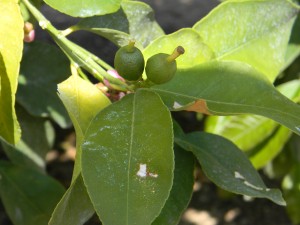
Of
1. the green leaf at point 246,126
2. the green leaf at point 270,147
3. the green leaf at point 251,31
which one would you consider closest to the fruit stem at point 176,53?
the green leaf at point 251,31

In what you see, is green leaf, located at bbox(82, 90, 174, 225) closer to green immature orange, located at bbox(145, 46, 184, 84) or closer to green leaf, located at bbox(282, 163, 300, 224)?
green immature orange, located at bbox(145, 46, 184, 84)

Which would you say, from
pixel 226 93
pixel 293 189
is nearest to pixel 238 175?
pixel 226 93

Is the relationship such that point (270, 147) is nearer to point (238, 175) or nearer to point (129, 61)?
point (238, 175)

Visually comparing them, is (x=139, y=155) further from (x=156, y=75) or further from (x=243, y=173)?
(x=243, y=173)

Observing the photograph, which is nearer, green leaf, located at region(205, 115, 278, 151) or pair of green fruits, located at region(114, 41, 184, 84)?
pair of green fruits, located at region(114, 41, 184, 84)

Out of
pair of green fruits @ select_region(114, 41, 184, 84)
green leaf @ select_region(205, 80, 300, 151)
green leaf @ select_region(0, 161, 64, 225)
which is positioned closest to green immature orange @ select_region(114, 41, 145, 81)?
pair of green fruits @ select_region(114, 41, 184, 84)

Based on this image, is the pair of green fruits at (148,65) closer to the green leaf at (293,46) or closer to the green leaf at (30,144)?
the green leaf at (30,144)
